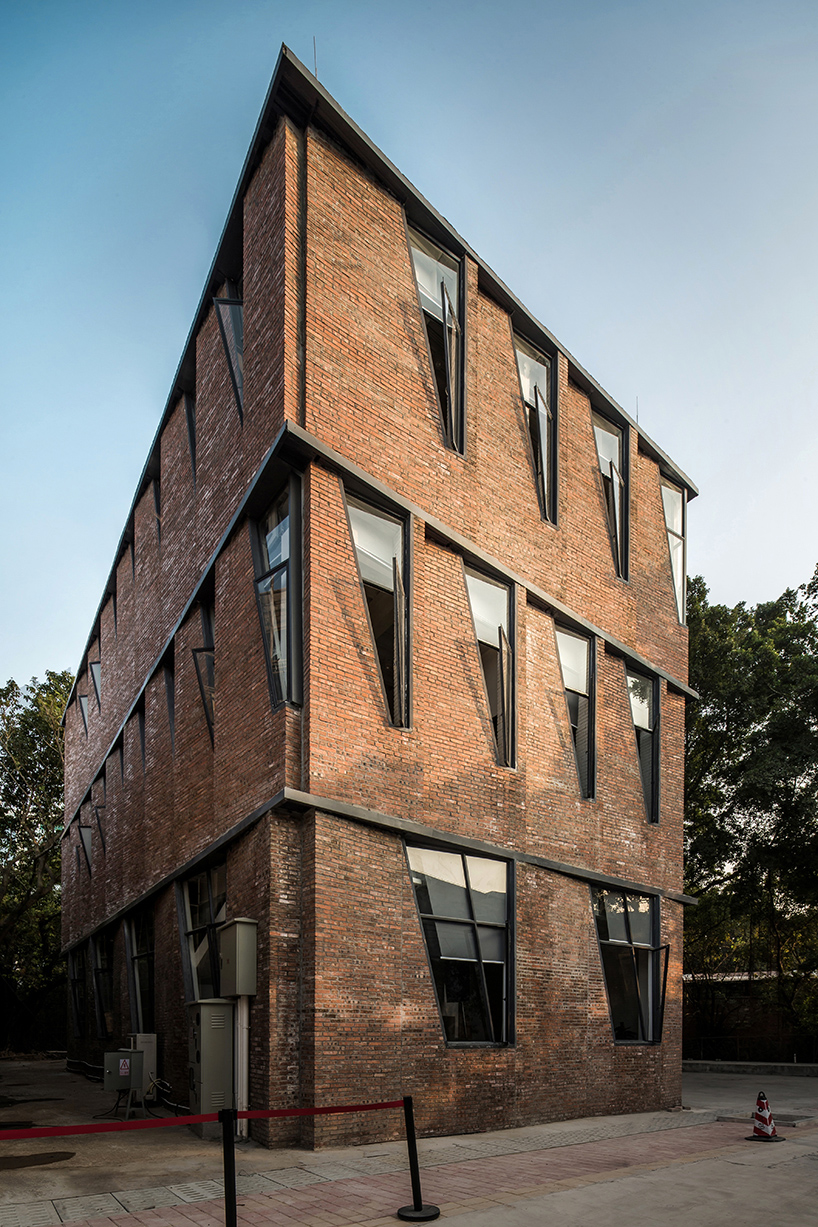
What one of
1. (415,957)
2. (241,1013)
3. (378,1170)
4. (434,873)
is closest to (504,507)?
(434,873)

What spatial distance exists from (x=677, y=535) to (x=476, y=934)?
454 inches

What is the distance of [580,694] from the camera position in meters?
16.9

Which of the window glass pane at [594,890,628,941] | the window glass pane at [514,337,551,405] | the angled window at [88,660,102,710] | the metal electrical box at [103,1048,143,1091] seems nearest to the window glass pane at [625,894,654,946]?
the window glass pane at [594,890,628,941]

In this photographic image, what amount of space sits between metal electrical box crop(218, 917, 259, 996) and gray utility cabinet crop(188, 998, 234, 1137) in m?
0.41

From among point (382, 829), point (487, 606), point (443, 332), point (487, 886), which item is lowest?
point (487, 886)

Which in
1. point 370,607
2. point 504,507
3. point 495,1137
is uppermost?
point 504,507

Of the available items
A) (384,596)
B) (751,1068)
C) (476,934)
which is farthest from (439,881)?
(751,1068)

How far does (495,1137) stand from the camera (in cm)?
1195

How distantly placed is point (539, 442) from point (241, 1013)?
10.8 m

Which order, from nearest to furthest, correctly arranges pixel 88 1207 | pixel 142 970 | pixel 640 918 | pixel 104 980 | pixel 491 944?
pixel 88 1207 → pixel 491 944 → pixel 640 918 → pixel 142 970 → pixel 104 980

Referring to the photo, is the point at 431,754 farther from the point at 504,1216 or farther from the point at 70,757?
the point at 70,757

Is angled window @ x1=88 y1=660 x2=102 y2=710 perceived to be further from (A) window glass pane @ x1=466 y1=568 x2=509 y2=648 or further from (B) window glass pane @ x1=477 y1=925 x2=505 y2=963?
(B) window glass pane @ x1=477 y1=925 x2=505 y2=963

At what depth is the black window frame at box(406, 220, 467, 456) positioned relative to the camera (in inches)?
579

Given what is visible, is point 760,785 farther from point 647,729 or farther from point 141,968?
point 141,968
